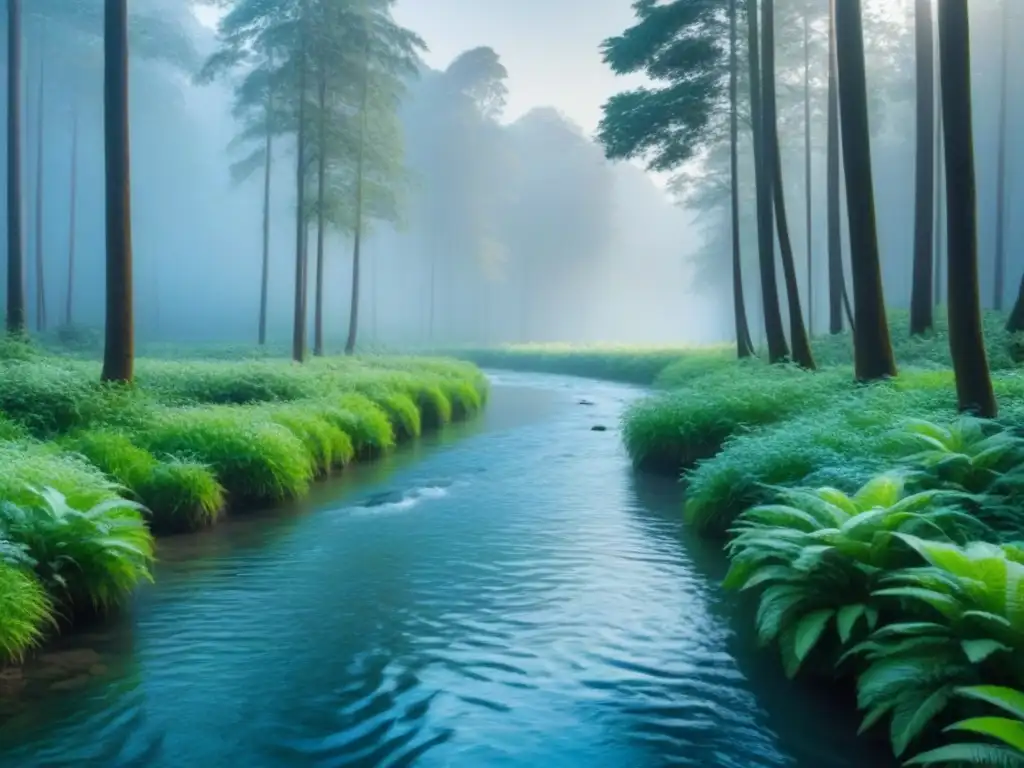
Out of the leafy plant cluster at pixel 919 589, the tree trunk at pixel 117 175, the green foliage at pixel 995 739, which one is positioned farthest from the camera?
the tree trunk at pixel 117 175

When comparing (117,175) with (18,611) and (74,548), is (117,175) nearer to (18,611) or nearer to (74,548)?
(74,548)

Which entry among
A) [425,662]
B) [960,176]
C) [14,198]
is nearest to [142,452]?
[425,662]

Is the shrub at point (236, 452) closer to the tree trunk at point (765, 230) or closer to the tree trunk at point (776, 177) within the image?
the tree trunk at point (776, 177)

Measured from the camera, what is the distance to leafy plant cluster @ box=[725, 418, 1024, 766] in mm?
4590

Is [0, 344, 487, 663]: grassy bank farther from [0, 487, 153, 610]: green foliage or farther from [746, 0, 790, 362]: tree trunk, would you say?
[746, 0, 790, 362]: tree trunk

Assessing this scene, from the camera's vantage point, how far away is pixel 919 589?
4957mm

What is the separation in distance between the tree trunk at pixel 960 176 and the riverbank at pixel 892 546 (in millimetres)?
1097

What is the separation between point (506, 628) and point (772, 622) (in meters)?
2.31

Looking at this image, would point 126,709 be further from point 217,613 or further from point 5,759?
point 217,613

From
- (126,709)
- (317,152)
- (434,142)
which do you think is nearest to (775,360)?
(317,152)

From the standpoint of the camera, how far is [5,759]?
498 centimetres

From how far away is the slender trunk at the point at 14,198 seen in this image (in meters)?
19.5

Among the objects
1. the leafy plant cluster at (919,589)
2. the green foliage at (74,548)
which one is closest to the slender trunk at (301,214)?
the green foliage at (74,548)

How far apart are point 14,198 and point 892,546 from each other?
21768 mm
